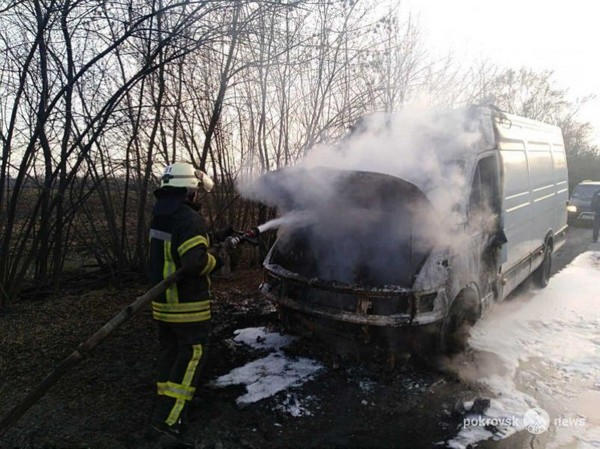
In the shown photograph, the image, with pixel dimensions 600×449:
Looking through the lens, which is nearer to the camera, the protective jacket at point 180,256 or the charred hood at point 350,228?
the protective jacket at point 180,256

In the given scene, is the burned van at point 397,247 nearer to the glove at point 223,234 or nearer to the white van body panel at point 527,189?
the white van body panel at point 527,189

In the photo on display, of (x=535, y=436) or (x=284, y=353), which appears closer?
(x=535, y=436)

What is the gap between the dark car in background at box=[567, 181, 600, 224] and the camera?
16.2 metres

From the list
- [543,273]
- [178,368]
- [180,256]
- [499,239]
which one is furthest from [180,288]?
[543,273]

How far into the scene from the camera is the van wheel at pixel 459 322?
171 inches

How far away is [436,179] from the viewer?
4320 mm

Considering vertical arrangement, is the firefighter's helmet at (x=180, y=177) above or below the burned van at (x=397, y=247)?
above

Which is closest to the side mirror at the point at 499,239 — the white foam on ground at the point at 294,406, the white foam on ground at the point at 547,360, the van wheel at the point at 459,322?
the van wheel at the point at 459,322

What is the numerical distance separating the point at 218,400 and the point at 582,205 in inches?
680

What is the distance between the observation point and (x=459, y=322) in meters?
4.52

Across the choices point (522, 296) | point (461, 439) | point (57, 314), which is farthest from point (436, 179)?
point (57, 314)

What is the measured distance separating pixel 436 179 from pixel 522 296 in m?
4.21

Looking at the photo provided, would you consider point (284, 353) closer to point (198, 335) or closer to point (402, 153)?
point (198, 335)

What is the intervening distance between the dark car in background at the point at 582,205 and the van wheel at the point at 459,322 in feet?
44.9
